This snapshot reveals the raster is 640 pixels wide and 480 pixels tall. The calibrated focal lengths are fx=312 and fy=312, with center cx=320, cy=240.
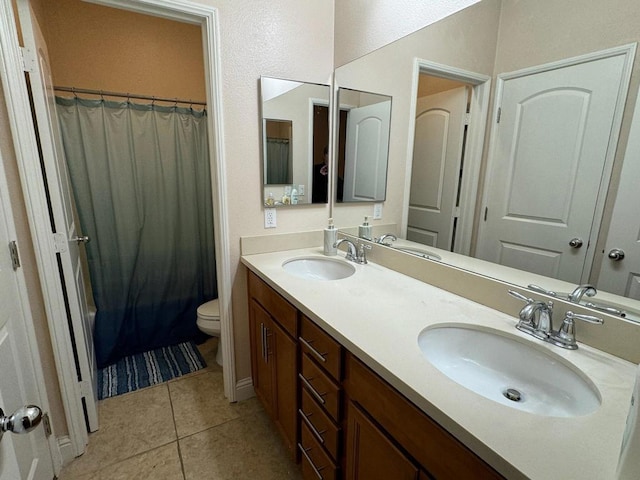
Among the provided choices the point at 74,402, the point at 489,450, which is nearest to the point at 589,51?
the point at 489,450

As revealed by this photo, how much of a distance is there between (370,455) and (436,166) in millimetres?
1112

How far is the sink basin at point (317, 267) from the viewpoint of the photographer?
1710 mm

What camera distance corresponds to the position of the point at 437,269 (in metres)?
1.31

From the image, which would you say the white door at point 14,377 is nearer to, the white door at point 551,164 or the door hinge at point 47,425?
the door hinge at point 47,425

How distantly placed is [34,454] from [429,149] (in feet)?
6.24

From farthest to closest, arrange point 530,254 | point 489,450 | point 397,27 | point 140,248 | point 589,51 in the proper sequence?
point 140,248
point 397,27
point 530,254
point 589,51
point 489,450

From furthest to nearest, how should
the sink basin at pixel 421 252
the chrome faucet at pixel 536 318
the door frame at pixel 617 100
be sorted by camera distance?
the sink basin at pixel 421 252, the chrome faucet at pixel 536 318, the door frame at pixel 617 100

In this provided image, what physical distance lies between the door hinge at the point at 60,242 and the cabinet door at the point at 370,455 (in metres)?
1.43

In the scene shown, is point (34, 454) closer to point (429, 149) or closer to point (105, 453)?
point (105, 453)

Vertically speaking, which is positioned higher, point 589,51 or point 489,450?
point 589,51

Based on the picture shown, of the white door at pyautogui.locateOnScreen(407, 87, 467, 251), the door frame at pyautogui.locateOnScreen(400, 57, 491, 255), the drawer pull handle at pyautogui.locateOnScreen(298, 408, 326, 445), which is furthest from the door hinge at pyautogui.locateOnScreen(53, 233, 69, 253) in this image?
the door frame at pyautogui.locateOnScreen(400, 57, 491, 255)

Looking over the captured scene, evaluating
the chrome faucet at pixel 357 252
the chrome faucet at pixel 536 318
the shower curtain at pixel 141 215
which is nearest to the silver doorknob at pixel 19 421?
the chrome faucet at pixel 536 318

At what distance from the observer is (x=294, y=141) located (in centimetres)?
184

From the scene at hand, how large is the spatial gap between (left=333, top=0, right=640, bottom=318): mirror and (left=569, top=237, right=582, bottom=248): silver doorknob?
4 cm
